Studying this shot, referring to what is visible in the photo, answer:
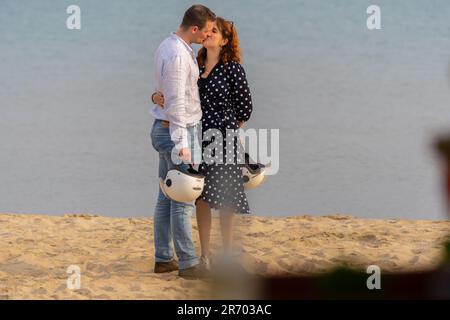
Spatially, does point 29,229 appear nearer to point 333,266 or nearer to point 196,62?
point 196,62

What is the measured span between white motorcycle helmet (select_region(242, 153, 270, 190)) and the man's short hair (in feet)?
2.43

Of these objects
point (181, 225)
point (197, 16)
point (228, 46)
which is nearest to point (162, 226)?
point (181, 225)

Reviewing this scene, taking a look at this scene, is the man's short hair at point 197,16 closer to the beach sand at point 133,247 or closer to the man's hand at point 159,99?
the man's hand at point 159,99

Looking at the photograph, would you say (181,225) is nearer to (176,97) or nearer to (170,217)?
(170,217)

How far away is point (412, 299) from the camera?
0.28 meters

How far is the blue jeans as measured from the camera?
3592 mm

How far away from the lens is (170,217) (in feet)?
13.1

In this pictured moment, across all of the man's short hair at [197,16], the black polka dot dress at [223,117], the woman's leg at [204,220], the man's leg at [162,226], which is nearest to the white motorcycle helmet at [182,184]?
the black polka dot dress at [223,117]

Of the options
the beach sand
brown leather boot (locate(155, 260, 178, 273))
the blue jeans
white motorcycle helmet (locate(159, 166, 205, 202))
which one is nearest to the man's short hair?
the blue jeans

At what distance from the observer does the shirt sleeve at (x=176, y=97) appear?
3.39 m

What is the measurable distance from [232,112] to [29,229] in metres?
3.76

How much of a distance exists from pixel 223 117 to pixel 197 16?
55cm
